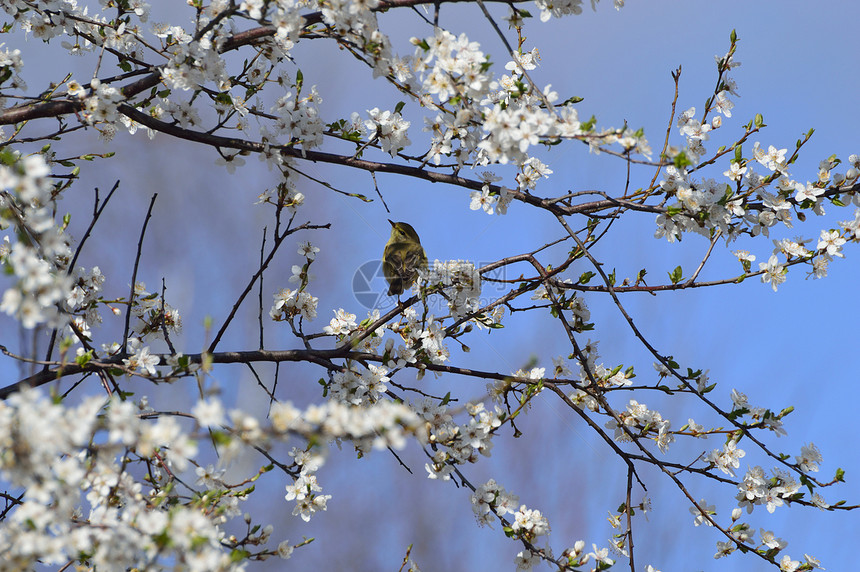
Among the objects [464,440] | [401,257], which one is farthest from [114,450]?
[401,257]

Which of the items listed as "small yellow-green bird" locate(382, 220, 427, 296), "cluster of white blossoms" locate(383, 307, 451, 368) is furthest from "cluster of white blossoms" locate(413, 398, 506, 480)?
"small yellow-green bird" locate(382, 220, 427, 296)

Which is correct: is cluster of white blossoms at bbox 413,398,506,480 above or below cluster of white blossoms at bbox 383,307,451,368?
below

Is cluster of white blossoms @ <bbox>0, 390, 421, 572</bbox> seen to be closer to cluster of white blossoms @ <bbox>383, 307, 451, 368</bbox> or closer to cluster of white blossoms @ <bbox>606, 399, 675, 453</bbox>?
cluster of white blossoms @ <bbox>383, 307, 451, 368</bbox>

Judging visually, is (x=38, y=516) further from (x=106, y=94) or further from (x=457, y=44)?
(x=457, y=44)

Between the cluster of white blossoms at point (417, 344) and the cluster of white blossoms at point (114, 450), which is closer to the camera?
the cluster of white blossoms at point (114, 450)

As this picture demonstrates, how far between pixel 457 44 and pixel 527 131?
37cm

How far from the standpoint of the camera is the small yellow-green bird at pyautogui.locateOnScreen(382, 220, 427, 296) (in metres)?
2.83

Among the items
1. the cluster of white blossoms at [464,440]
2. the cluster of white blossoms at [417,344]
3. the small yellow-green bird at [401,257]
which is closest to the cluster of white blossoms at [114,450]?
the cluster of white blossoms at [464,440]

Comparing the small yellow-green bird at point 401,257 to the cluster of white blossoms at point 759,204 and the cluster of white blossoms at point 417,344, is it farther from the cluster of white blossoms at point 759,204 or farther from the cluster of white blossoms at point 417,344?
the cluster of white blossoms at point 759,204

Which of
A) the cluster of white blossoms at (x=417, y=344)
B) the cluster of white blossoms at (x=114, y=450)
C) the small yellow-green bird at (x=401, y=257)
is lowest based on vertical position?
the cluster of white blossoms at (x=114, y=450)

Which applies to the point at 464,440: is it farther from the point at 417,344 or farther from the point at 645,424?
the point at 645,424

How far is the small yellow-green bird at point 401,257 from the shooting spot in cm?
283

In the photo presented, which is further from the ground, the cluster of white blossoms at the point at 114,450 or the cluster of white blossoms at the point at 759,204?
the cluster of white blossoms at the point at 759,204

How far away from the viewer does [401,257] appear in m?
2.87
